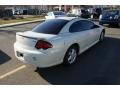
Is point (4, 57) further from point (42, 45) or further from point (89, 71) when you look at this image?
point (89, 71)

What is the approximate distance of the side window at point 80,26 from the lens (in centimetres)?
704

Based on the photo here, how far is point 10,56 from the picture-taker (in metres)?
7.88

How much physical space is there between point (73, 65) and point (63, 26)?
1.29 m

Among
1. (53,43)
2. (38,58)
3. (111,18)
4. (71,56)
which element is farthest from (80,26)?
(111,18)

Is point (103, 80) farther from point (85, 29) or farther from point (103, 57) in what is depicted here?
point (85, 29)

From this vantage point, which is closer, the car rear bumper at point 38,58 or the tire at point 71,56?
the car rear bumper at point 38,58

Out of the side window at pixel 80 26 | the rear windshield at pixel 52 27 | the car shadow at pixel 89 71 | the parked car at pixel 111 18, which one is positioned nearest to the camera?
the car shadow at pixel 89 71

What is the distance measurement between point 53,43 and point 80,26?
6.30ft

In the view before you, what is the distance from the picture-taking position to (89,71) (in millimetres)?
6195

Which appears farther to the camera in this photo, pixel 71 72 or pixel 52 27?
pixel 52 27

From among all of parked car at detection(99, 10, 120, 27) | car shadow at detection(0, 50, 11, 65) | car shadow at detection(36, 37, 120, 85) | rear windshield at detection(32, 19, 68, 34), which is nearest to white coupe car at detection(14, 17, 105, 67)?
rear windshield at detection(32, 19, 68, 34)

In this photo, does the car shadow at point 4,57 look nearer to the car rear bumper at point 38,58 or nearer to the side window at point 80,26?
the car rear bumper at point 38,58

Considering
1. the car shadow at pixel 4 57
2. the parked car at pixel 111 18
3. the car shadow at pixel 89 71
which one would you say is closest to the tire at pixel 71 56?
the car shadow at pixel 89 71

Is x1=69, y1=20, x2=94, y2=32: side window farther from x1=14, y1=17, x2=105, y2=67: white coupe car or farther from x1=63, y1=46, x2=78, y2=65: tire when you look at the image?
x1=63, y1=46, x2=78, y2=65: tire
